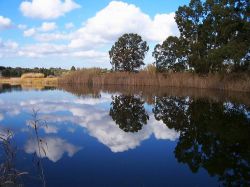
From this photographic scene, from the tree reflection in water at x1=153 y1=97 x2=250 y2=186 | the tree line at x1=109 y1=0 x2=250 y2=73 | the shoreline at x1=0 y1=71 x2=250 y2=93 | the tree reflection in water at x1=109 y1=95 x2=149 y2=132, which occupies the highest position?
the tree line at x1=109 y1=0 x2=250 y2=73

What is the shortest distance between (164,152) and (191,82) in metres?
22.8

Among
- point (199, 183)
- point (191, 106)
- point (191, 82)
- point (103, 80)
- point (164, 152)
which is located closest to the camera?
point (199, 183)

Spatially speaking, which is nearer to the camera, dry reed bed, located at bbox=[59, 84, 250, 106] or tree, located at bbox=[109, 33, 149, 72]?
dry reed bed, located at bbox=[59, 84, 250, 106]

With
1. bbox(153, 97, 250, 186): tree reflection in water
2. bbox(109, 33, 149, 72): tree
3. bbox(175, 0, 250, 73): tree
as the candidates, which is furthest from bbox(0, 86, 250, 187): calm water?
bbox(109, 33, 149, 72): tree

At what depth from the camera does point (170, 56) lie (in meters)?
35.2

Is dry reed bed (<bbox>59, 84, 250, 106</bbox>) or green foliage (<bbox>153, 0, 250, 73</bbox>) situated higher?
green foliage (<bbox>153, 0, 250, 73</bbox>)

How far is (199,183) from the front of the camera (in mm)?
6180

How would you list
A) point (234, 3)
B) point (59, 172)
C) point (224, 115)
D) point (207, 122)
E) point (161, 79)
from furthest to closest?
point (161, 79)
point (234, 3)
point (224, 115)
point (207, 122)
point (59, 172)

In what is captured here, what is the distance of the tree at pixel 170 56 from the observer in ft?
107

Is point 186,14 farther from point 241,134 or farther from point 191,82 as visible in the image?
point 241,134

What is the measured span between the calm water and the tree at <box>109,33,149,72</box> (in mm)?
30754

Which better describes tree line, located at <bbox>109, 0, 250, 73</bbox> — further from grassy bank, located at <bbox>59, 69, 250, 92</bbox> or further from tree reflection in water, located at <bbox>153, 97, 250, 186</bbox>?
tree reflection in water, located at <bbox>153, 97, 250, 186</bbox>

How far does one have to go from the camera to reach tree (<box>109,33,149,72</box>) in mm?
45812

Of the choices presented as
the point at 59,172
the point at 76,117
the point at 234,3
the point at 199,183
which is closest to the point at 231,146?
the point at 199,183
